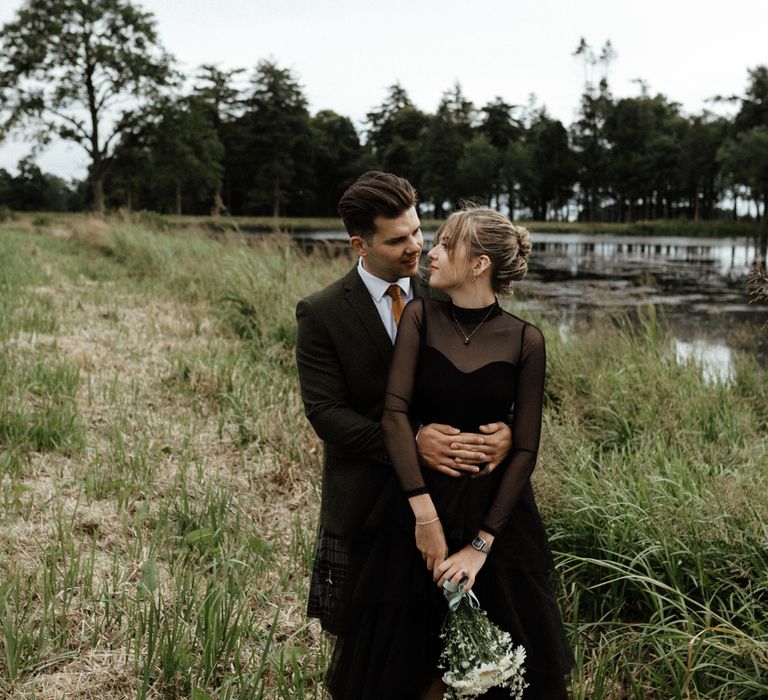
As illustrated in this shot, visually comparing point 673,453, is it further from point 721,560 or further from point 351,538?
point 351,538

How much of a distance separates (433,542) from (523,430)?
0.34 meters

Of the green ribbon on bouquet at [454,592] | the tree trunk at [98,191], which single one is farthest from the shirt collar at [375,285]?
the tree trunk at [98,191]

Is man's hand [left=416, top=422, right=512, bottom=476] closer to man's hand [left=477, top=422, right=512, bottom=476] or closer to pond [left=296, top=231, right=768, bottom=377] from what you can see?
man's hand [left=477, top=422, right=512, bottom=476]

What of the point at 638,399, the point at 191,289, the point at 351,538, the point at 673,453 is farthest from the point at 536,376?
the point at 191,289

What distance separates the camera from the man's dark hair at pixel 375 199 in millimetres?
1970

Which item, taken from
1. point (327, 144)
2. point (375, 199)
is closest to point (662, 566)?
point (375, 199)

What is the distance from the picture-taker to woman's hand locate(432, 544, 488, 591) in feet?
5.73

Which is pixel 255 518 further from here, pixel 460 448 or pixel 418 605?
pixel 460 448

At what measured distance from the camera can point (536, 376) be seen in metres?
1.82

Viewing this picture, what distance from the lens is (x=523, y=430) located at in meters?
1.79

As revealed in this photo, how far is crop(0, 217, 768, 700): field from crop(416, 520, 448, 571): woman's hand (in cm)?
71

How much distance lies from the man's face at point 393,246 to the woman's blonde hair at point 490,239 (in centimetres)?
15

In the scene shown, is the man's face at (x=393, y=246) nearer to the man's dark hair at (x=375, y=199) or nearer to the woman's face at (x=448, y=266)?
the man's dark hair at (x=375, y=199)

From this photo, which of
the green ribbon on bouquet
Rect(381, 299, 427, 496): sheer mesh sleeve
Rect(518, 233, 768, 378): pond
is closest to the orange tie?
Rect(381, 299, 427, 496): sheer mesh sleeve
